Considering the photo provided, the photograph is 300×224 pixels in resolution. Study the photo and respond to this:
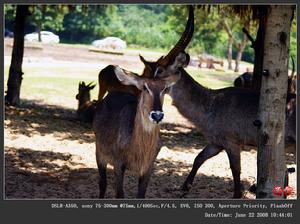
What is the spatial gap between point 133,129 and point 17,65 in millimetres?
9352

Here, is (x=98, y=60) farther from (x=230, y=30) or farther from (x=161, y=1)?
(x=230, y=30)

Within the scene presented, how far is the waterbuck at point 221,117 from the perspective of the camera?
9062 mm

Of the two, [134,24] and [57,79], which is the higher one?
[134,24]

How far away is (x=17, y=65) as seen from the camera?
1603 centimetres

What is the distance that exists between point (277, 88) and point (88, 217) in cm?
289

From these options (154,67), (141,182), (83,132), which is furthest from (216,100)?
(83,132)

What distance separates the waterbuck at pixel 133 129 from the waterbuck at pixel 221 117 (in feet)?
4.79

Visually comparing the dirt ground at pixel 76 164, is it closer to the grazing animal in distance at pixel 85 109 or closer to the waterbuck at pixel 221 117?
the grazing animal in distance at pixel 85 109

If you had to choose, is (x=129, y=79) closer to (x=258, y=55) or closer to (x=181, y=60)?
(x=181, y=60)

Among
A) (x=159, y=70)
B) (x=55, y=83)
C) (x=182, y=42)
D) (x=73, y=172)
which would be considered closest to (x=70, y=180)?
(x=73, y=172)

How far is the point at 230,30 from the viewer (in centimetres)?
3634

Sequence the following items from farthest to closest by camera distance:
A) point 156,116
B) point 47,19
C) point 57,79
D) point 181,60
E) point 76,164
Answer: point 57,79
point 47,19
point 76,164
point 181,60
point 156,116

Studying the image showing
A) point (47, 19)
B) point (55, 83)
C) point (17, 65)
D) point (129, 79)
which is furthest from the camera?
point (55, 83)

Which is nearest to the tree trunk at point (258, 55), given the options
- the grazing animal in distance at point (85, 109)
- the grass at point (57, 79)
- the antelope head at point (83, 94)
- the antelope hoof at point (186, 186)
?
the antelope hoof at point (186, 186)
